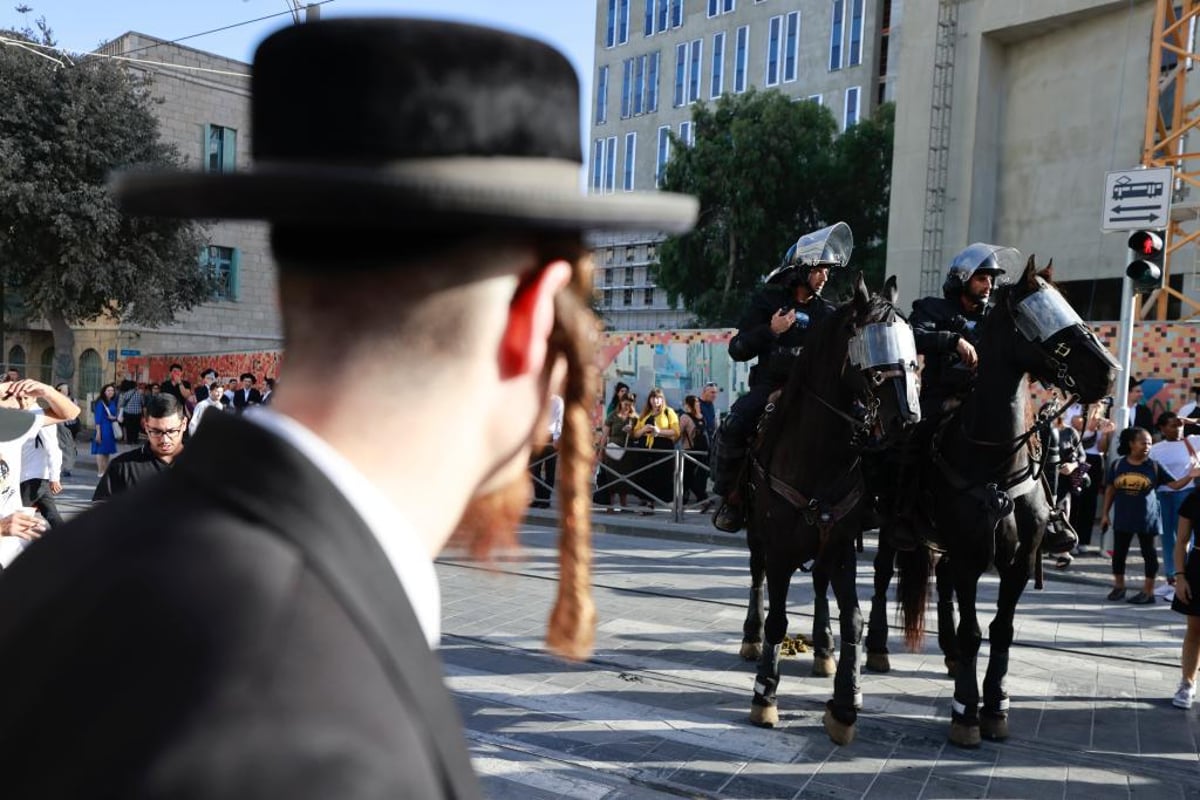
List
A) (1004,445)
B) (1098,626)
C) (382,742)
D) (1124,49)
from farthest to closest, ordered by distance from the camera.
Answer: (1124,49) → (1098,626) → (1004,445) → (382,742)

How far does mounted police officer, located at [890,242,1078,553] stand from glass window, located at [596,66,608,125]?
51.1 meters

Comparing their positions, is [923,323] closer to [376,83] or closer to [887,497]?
[887,497]

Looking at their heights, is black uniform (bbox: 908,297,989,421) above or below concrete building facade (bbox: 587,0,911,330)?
below

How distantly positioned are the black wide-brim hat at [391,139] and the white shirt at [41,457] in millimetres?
6805

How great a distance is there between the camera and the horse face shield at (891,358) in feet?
16.4

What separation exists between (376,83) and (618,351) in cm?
1747

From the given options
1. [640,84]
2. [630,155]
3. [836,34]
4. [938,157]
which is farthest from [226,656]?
[640,84]

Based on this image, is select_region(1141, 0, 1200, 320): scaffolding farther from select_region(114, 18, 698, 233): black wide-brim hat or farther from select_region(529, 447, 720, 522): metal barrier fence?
select_region(114, 18, 698, 233): black wide-brim hat

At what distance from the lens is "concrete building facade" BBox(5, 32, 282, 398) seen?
29844 mm

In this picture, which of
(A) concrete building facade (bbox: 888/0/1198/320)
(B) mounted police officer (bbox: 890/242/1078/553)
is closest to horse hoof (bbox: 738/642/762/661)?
(B) mounted police officer (bbox: 890/242/1078/553)

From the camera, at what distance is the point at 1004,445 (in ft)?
17.9

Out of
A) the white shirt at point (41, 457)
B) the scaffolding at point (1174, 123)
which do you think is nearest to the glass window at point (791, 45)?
the scaffolding at point (1174, 123)

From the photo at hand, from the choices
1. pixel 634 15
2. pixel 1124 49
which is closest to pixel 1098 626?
pixel 1124 49

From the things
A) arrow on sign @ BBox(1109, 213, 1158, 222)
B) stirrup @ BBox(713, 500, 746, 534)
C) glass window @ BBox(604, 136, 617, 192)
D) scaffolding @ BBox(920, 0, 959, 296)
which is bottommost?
stirrup @ BBox(713, 500, 746, 534)
